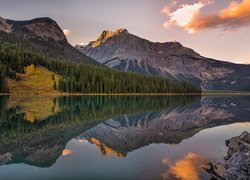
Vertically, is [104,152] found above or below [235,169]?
below

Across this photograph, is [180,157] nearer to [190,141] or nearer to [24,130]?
[190,141]

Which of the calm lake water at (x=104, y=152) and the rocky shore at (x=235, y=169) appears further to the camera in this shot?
the calm lake water at (x=104, y=152)

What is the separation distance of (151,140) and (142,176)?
1843 cm

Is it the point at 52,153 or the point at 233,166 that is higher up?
the point at 233,166

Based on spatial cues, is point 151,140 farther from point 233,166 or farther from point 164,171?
point 233,166

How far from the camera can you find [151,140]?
136 ft

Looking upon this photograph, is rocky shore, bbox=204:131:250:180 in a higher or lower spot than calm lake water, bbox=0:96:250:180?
higher

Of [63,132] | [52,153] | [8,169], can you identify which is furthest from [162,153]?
[63,132]

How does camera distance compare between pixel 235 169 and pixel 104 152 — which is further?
pixel 104 152

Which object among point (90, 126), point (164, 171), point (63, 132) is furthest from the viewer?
point (90, 126)

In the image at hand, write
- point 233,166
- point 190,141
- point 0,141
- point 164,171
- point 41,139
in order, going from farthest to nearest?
point 190,141 < point 41,139 < point 0,141 < point 164,171 < point 233,166

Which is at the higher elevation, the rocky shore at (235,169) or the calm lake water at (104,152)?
the rocky shore at (235,169)

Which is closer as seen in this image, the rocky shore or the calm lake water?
the rocky shore

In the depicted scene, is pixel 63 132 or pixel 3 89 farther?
pixel 3 89
